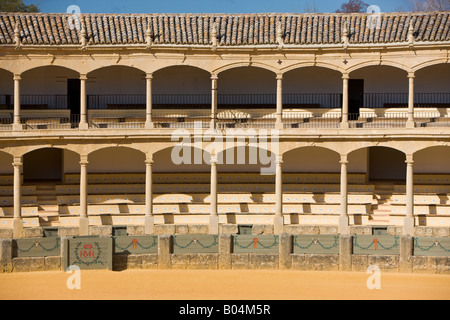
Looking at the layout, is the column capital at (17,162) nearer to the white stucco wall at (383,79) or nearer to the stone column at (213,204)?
the stone column at (213,204)

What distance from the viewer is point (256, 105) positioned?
37.9 meters

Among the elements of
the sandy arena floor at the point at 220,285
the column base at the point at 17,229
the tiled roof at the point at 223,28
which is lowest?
the sandy arena floor at the point at 220,285

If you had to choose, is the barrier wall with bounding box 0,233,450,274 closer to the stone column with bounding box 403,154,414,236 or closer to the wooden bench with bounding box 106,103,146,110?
the stone column with bounding box 403,154,414,236

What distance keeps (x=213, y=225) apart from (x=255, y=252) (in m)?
5.41

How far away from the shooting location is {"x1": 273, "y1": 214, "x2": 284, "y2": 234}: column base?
3384cm

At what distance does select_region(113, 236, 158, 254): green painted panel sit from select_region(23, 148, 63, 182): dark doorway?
1096cm

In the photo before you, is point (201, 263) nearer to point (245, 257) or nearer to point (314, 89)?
point (245, 257)

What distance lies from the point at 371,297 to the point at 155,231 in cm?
1136

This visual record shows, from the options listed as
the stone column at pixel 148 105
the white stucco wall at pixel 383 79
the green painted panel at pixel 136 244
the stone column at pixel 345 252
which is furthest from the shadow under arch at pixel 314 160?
the green painted panel at pixel 136 244

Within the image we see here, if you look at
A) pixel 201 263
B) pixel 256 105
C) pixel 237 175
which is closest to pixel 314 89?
pixel 256 105

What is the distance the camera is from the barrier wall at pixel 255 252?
2772 centimetres

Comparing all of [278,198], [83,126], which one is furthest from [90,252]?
[278,198]

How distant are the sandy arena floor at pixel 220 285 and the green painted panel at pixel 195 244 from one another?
800 millimetres

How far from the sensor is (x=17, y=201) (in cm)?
3344
